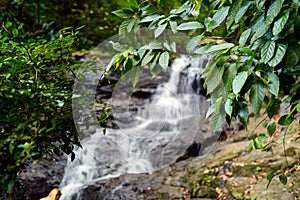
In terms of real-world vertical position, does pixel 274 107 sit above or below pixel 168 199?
above

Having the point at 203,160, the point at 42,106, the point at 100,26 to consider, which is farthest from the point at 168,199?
the point at 100,26

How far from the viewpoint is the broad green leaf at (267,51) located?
112 centimetres

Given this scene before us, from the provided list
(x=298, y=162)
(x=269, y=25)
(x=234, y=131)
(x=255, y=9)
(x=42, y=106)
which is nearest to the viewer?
(x=269, y=25)

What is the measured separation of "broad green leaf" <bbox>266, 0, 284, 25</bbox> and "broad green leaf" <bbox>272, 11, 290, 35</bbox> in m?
0.02

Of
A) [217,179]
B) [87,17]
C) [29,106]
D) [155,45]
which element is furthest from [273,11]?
[87,17]

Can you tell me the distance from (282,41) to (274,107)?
0.32m

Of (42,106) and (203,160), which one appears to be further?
(203,160)

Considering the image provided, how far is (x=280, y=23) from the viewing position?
1083mm

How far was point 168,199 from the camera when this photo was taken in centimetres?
349

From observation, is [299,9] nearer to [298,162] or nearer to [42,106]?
[42,106]

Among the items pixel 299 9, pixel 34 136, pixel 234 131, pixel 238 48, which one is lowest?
pixel 234 131

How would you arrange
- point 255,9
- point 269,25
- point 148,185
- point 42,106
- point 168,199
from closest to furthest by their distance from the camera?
point 269,25 < point 255,9 < point 42,106 < point 168,199 < point 148,185

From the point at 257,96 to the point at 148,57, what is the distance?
0.48 metres

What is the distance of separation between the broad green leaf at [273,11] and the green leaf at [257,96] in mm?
226
